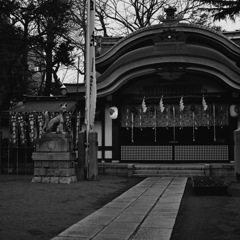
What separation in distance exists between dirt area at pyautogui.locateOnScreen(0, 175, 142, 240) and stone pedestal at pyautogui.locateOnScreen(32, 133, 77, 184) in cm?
61

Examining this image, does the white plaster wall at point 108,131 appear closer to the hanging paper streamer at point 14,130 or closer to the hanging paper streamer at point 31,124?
the hanging paper streamer at point 31,124

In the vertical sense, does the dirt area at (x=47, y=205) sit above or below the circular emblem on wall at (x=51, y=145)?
below

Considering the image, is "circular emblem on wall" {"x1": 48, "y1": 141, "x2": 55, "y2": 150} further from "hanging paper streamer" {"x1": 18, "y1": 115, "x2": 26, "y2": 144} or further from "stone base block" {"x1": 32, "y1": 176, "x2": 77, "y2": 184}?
"hanging paper streamer" {"x1": 18, "y1": 115, "x2": 26, "y2": 144}

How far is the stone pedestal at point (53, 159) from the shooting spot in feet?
44.1

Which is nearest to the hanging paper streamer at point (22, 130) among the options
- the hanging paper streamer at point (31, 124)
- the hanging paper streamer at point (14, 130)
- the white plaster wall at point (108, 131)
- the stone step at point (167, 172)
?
the hanging paper streamer at point (14, 130)

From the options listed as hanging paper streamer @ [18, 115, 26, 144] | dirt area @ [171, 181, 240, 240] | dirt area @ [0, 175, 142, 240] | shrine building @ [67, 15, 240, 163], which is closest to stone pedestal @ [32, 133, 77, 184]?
dirt area @ [0, 175, 142, 240]

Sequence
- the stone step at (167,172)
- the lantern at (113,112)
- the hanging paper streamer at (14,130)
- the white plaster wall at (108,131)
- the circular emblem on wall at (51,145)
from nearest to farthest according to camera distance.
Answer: the circular emblem on wall at (51,145), the stone step at (167,172), the lantern at (113,112), the hanging paper streamer at (14,130), the white plaster wall at (108,131)

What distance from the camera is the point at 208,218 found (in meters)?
7.46

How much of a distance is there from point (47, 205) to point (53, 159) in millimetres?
4658

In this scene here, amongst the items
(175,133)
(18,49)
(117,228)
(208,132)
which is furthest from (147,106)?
(117,228)

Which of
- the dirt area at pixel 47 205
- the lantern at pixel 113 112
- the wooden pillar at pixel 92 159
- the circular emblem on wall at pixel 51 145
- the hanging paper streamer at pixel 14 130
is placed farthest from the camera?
the hanging paper streamer at pixel 14 130

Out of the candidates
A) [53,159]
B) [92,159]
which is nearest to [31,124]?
[92,159]

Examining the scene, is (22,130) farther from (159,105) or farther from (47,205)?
(47,205)

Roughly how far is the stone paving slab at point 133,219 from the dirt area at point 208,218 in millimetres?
200
